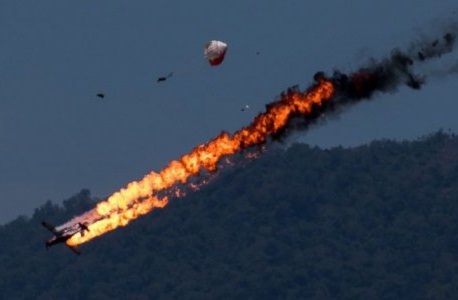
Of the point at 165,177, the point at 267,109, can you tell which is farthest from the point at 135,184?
the point at 267,109

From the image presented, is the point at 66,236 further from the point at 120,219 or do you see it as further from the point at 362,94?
the point at 362,94

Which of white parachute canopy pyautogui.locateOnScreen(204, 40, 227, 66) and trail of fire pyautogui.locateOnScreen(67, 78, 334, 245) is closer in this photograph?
trail of fire pyautogui.locateOnScreen(67, 78, 334, 245)

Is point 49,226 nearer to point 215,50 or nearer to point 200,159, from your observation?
point 200,159

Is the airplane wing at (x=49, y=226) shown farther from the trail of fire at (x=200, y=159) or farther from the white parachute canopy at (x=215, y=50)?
the white parachute canopy at (x=215, y=50)

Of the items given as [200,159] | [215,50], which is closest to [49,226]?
[200,159]

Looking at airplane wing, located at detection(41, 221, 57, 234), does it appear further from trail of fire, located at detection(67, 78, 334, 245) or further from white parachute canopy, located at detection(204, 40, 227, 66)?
white parachute canopy, located at detection(204, 40, 227, 66)
